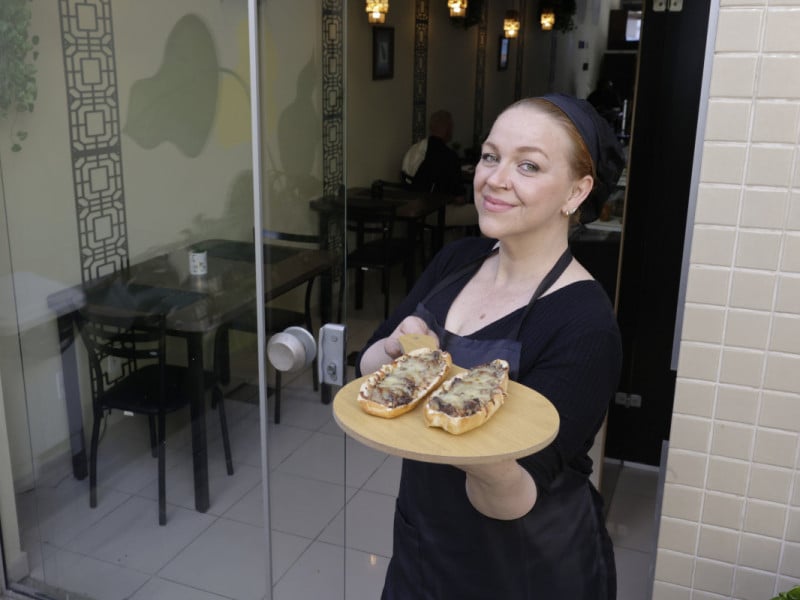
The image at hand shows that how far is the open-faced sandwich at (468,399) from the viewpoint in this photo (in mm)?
1043

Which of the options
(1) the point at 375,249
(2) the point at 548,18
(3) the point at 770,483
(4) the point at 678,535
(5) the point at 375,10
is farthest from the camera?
(2) the point at 548,18

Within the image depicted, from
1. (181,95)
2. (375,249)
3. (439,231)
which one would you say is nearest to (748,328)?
(181,95)

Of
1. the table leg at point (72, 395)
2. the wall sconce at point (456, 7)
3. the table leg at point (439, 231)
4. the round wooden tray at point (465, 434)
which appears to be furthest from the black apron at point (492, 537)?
the wall sconce at point (456, 7)

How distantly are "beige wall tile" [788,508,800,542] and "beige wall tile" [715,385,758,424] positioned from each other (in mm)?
234

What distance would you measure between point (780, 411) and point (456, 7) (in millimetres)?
7811

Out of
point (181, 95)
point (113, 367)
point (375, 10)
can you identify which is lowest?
point (113, 367)

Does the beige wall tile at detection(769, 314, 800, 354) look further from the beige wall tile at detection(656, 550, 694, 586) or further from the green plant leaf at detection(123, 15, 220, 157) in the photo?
the green plant leaf at detection(123, 15, 220, 157)

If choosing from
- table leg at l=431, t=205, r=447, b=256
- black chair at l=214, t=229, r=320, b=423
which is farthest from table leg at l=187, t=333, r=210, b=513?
table leg at l=431, t=205, r=447, b=256

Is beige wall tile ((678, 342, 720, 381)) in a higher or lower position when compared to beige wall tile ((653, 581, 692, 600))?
higher

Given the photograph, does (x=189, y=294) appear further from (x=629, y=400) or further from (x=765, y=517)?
(x=629, y=400)

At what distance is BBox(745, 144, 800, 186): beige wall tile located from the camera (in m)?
1.69

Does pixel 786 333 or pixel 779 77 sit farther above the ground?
pixel 779 77

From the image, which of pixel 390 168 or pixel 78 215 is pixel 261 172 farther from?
pixel 390 168

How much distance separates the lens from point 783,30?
1633mm
